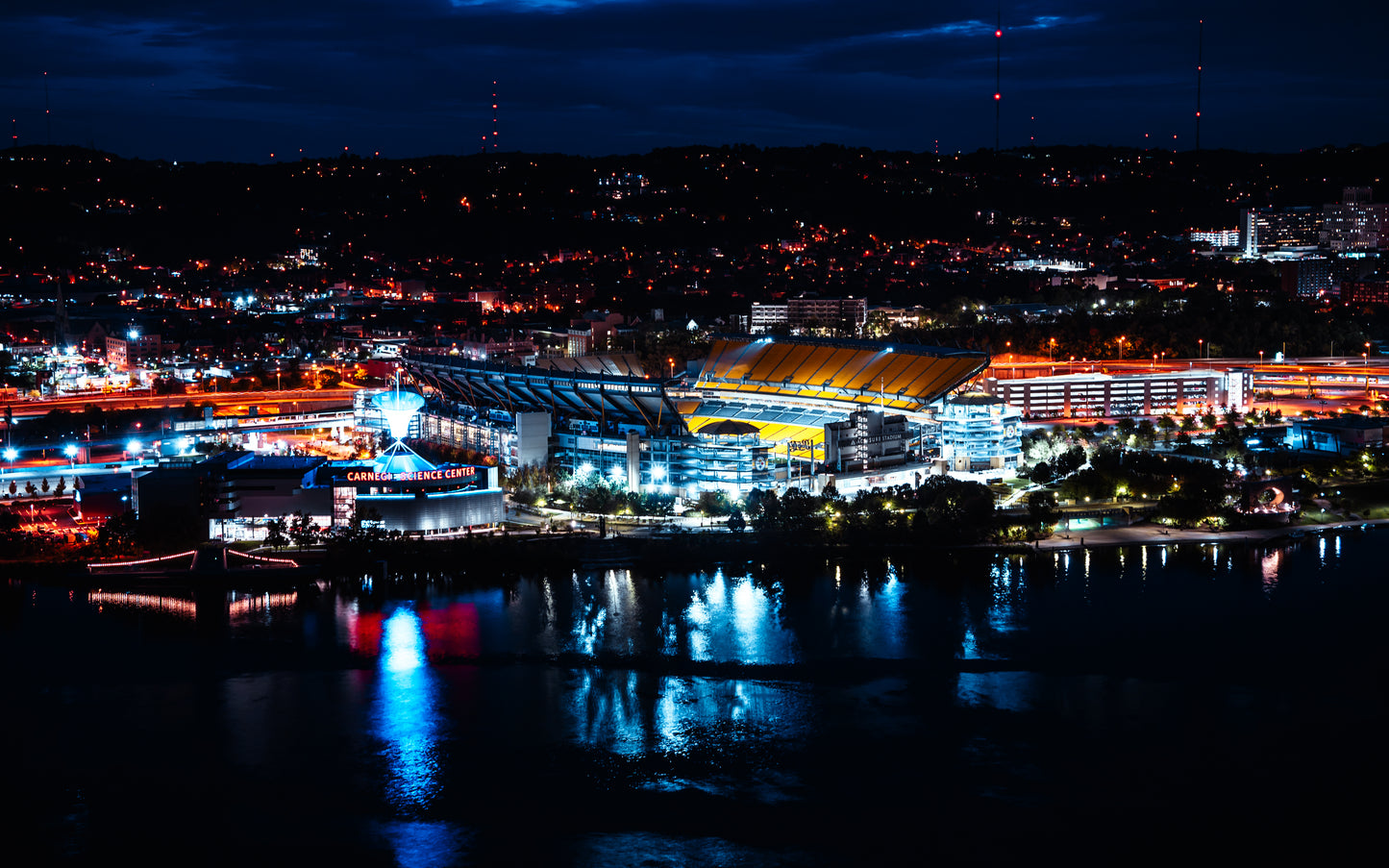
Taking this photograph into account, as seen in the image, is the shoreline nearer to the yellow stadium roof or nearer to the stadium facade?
the stadium facade

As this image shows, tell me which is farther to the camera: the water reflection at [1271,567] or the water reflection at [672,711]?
the water reflection at [1271,567]

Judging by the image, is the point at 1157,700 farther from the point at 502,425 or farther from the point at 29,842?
the point at 502,425

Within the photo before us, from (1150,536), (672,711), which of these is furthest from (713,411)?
(672,711)

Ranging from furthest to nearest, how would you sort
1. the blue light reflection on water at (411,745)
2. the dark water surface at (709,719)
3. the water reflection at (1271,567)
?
the water reflection at (1271,567), the dark water surface at (709,719), the blue light reflection on water at (411,745)

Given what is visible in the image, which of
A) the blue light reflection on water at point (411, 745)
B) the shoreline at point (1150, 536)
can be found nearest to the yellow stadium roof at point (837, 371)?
the shoreline at point (1150, 536)

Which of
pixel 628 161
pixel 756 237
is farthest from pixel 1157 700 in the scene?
pixel 628 161

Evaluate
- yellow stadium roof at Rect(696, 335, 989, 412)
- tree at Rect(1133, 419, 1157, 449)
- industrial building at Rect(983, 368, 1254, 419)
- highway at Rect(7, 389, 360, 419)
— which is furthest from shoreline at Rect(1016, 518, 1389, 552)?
highway at Rect(7, 389, 360, 419)

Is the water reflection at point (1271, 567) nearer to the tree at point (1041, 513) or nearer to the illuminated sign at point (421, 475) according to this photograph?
the tree at point (1041, 513)
